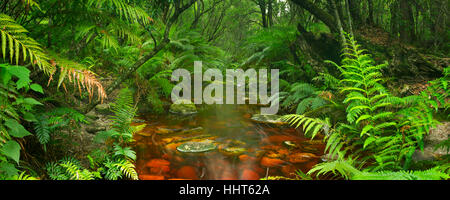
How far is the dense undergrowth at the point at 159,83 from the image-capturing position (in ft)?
6.08

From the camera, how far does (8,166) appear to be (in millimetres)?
1556

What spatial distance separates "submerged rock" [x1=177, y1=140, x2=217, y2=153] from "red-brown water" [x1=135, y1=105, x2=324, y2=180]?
0.27ft

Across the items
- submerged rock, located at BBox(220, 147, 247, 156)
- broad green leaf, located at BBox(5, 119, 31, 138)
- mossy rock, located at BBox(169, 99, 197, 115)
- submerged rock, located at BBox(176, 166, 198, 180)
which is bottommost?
submerged rock, located at BBox(176, 166, 198, 180)

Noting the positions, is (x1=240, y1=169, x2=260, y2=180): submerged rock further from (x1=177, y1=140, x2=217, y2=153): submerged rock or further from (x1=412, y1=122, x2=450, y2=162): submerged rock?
(x1=412, y1=122, x2=450, y2=162): submerged rock

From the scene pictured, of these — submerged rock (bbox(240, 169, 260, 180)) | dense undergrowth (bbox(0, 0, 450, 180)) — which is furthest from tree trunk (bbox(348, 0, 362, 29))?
submerged rock (bbox(240, 169, 260, 180))

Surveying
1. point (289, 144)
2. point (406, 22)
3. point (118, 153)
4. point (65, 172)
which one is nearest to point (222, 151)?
point (289, 144)

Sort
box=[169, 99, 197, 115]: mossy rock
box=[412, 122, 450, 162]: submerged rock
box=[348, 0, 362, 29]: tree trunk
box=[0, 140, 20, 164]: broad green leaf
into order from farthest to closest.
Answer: box=[348, 0, 362, 29]: tree trunk, box=[169, 99, 197, 115]: mossy rock, box=[412, 122, 450, 162]: submerged rock, box=[0, 140, 20, 164]: broad green leaf

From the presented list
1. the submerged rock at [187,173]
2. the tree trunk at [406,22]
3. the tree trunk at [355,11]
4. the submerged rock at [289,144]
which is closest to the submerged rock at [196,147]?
the submerged rock at [187,173]

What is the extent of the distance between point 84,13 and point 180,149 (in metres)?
1.90

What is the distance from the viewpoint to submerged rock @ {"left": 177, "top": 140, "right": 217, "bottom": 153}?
3412 mm

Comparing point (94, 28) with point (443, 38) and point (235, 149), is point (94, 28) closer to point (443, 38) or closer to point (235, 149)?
point (235, 149)

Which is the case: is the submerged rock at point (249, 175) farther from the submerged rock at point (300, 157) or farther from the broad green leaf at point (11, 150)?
the broad green leaf at point (11, 150)

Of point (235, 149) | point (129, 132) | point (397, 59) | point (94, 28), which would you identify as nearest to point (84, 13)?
point (94, 28)

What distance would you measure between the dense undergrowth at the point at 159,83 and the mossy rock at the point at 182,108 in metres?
0.42
